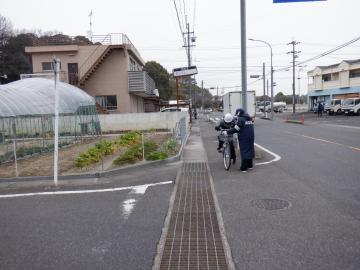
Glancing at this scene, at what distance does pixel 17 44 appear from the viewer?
58.2 metres

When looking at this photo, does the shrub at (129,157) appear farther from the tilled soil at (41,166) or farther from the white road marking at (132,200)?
the white road marking at (132,200)

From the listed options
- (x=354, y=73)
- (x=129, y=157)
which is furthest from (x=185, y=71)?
(x=354, y=73)

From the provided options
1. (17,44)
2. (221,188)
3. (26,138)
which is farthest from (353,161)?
(17,44)

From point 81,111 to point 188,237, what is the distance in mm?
18336

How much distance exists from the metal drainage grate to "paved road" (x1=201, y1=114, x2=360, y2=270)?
0.24 metres

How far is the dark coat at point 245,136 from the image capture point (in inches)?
378

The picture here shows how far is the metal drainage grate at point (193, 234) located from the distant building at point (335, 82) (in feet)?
166

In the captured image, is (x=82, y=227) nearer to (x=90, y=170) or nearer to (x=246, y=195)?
(x=246, y=195)

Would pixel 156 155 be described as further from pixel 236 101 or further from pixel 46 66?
pixel 46 66

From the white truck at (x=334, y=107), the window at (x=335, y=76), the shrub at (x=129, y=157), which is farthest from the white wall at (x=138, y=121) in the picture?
the window at (x=335, y=76)

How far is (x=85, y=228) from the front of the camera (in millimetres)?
5605

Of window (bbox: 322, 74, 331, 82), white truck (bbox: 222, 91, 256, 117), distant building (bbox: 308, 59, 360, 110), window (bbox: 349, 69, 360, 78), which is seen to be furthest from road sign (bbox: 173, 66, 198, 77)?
window (bbox: 322, 74, 331, 82)

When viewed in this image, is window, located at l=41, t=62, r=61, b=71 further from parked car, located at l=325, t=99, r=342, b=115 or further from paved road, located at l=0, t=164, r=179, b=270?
parked car, located at l=325, t=99, r=342, b=115

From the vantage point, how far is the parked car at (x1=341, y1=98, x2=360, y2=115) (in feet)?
144
